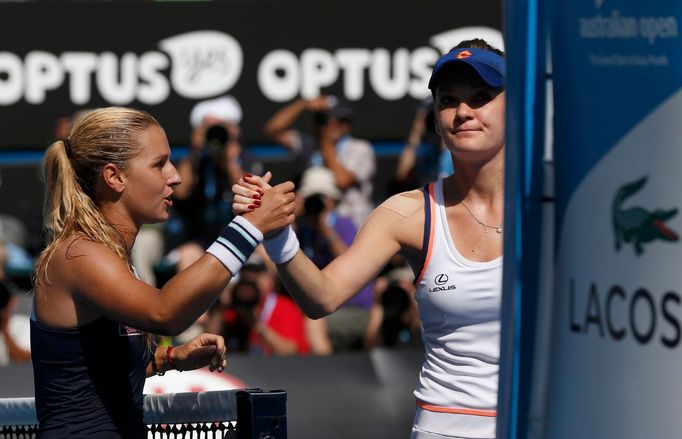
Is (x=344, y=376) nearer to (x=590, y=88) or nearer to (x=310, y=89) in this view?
(x=310, y=89)

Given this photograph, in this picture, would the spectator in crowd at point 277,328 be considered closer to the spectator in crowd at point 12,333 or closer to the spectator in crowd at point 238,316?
the spectator in crowd at point 238,316

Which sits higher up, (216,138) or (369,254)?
(216,138)

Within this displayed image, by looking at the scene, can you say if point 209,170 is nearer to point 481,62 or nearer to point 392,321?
point 392,321

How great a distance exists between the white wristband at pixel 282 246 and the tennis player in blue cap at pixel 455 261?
2cm

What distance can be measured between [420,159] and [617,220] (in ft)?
25.9

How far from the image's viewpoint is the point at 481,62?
3508 millimetres

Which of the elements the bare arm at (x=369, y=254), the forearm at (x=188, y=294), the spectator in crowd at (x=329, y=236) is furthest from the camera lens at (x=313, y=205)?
the forearm at (x=188, y=294)

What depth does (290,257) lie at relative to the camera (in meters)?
3.42

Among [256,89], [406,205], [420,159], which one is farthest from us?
[256,89]

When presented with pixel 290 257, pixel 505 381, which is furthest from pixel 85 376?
pixel 505 381

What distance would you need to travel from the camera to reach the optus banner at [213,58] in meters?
10.2

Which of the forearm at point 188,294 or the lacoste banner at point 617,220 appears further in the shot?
the forearm at point 188,294

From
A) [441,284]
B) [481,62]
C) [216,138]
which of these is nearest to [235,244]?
[441,284]

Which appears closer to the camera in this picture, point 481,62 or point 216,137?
point 481,62
